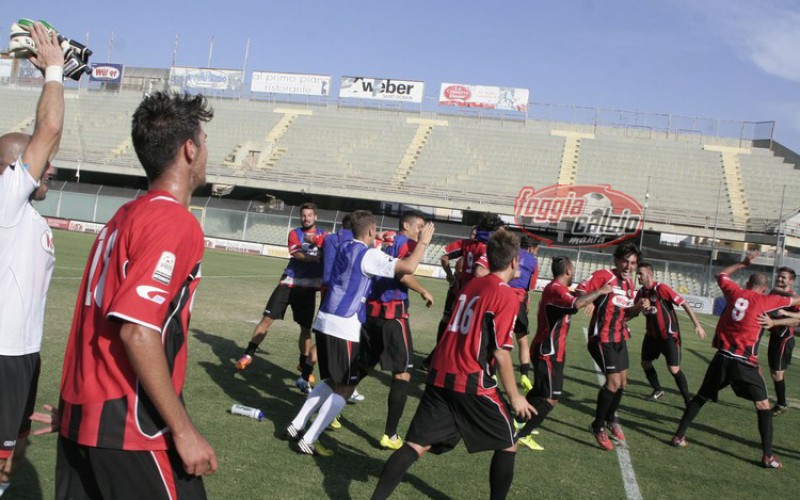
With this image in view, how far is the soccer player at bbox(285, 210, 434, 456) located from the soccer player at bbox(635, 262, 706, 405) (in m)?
4.46

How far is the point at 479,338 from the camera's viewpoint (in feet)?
14.1

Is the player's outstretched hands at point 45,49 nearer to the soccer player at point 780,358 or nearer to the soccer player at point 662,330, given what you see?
the soccer player at point 662,330

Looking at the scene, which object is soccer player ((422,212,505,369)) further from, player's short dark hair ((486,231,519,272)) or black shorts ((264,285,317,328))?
player's short dark hair ((486,231,519,272))

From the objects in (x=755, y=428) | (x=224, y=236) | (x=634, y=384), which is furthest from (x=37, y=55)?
(x=224, y=236)

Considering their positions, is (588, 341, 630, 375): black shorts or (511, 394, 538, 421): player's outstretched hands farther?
(588, 341, 630, 375): black shorts

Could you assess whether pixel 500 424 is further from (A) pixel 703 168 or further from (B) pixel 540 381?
(A) pixel 703 168

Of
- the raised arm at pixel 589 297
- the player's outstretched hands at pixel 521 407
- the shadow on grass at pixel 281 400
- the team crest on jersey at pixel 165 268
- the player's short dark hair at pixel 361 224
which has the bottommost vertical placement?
the shadow on grass at pixel 281 400

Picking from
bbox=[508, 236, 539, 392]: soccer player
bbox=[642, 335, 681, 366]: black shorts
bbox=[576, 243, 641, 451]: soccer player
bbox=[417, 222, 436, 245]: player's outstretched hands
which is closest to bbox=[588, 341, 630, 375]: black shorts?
bbox=[576, 243, 641, 451]: soccer player

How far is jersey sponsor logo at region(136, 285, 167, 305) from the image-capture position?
200 cm

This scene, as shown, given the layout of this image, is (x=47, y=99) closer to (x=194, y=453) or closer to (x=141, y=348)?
(x=141, y=348)

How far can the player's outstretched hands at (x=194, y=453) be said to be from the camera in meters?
2.07

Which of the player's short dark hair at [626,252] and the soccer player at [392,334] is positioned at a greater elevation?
the player's short dark hair at [626,252]

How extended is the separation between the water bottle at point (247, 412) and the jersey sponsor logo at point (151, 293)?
4.43 metres

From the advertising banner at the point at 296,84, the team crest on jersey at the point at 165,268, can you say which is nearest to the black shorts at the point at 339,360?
the team crest on jersey at the point at 165,268
